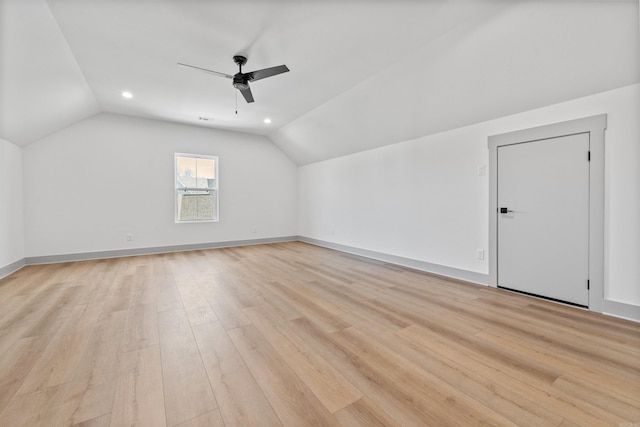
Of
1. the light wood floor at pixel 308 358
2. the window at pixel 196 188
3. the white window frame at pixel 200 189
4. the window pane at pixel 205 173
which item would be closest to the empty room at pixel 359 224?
the light wood floor at pixel 308 358

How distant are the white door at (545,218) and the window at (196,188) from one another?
590 centimetres

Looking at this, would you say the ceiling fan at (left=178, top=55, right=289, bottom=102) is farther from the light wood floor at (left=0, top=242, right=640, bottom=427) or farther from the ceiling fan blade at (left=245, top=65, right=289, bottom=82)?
the light wood floor at (left=0, top=242, right=640, bottom=427)

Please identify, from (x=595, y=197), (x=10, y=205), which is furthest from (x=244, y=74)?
(x=10, y=205)

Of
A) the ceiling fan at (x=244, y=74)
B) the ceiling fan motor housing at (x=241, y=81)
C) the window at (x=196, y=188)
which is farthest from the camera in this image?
the window at (x=196, y=188)

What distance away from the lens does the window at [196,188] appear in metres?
6.04

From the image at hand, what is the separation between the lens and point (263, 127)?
20.5 ft

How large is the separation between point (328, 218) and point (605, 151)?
4.89 meters

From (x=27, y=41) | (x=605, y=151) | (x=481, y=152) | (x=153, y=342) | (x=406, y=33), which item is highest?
(x=406, y=33)

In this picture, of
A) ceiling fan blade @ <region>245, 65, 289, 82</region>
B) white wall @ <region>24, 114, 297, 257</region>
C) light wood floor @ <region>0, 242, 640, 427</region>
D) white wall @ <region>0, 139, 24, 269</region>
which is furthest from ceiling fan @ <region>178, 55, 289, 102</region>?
white wall @ <region>0, 139, 24, 269</region>

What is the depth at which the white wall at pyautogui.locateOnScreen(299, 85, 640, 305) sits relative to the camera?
8.15ft

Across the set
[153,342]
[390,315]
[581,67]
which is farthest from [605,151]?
[153,342]

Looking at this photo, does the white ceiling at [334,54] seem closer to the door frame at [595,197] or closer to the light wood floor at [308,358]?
the door frame at [595,197]

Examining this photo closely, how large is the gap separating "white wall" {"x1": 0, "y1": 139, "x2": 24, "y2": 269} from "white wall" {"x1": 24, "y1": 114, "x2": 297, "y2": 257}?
0.56 feet

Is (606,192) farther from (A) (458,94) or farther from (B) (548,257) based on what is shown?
(A) (458,94)
